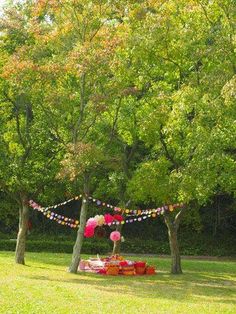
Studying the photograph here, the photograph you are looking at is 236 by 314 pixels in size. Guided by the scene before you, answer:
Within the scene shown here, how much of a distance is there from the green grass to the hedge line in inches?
303

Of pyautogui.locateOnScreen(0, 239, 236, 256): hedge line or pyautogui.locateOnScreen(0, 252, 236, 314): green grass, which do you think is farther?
pyautogui.locateOnScreen(0, 239, 236, 256): hedge line

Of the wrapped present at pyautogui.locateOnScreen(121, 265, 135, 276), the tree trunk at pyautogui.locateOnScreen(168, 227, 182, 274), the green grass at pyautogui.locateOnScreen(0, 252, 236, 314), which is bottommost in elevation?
the green grass at pyautogui.locateOnScreen(0, 252, 236, 314)

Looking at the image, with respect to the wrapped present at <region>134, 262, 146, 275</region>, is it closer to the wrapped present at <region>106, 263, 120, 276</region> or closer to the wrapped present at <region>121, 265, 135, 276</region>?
the wrapped present at <region>121, 265, 135, 276</region>

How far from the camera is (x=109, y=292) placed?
13.4 metres

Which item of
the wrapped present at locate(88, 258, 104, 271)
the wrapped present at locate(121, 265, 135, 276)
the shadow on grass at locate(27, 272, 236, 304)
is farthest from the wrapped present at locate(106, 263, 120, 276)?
the shadow on grass at locate(27, 272, 236, 304)

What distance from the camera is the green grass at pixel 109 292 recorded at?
34.6ft

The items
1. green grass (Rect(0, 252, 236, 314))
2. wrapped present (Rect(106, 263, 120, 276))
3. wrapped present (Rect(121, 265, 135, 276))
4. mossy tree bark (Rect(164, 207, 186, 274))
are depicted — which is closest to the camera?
green grass (Rect(0, 252, 236, 314))

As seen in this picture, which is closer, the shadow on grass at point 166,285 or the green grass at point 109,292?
the green grass at point 109,292

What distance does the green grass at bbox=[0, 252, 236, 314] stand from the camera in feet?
34.6

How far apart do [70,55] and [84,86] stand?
151 centimetres

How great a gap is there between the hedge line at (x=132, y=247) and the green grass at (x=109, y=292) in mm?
7707

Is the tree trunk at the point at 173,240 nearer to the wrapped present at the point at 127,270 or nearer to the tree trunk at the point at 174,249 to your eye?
the tree trunk at the point at 174,249

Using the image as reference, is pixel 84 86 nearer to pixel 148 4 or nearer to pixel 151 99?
pixel 151 99

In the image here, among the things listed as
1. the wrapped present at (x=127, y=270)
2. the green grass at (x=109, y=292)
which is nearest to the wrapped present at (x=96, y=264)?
the wrapped present at (x=127, y=270)
